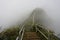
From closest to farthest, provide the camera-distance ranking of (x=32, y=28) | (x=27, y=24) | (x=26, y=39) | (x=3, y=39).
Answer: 1. (x=3, y=39)
2. (x=26, y=39)
3. (x=32, y=28)
4. (x=27, y=24)

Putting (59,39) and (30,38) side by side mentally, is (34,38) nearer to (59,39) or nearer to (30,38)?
(30,38)

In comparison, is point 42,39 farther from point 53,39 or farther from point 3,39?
point 3,39

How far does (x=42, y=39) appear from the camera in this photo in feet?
33.1

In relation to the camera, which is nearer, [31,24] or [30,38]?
[30,38]

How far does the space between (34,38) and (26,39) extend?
18.5 inches

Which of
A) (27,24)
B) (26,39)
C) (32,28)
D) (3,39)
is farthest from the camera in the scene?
(27,24)

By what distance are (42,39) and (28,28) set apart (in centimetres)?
523

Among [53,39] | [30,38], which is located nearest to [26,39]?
[30,38]

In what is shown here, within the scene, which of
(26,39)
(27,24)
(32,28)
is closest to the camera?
(26,39)

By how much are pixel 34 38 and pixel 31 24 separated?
585cm

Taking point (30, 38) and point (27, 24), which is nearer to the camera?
point (30, 38)

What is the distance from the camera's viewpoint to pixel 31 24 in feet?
53.0

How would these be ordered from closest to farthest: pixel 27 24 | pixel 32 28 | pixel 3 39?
pixel 3 39 < pixel 32 28 < pixel 27 24

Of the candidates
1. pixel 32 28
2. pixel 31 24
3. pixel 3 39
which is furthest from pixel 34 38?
pixel 31 24
